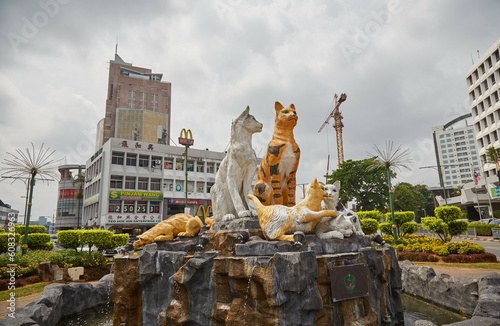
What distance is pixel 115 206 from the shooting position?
34.8 m

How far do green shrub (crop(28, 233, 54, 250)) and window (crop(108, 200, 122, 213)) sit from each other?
15.5m

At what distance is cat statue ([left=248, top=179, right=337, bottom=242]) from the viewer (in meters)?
5.59

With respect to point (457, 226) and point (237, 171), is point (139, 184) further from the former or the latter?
point (237, 171)

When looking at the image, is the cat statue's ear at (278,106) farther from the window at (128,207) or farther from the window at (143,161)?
the window at (143,161)

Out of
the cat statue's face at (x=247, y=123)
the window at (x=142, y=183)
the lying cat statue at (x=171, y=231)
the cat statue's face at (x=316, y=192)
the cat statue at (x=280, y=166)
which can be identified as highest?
the window at (x=142, y=183)

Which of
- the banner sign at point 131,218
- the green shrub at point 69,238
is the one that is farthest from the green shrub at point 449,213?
the banner sign at point 131,218

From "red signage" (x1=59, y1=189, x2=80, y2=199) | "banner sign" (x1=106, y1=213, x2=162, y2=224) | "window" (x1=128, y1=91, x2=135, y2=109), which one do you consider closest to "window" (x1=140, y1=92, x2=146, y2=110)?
"window" (x1=128, y1=91, x2=135, y2=109)

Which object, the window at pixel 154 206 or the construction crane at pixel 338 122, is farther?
the construction crane at pixel 338 122

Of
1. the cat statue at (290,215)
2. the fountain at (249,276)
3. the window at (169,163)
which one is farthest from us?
the window at (169,163)

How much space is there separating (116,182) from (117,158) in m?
2.85

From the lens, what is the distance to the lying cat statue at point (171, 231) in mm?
6863

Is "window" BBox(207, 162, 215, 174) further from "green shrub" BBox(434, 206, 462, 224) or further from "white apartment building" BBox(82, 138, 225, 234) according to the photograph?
"green shrub" BBox(434, 206, 462, 224)

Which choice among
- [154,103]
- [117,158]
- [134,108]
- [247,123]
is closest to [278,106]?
[247,123]

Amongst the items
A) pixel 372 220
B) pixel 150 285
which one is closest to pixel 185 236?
pixel 150 285
